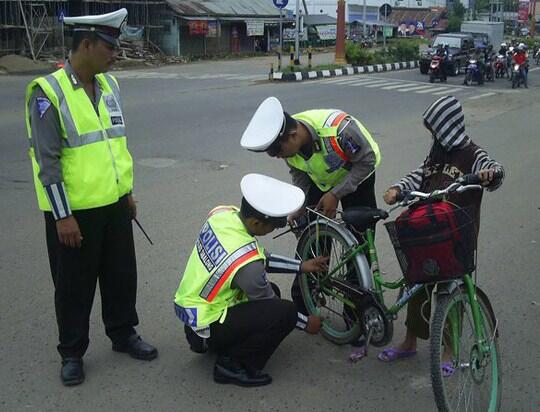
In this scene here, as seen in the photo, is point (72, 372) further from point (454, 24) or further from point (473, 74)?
point (454, 24)

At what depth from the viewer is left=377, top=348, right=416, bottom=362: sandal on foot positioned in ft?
11.2

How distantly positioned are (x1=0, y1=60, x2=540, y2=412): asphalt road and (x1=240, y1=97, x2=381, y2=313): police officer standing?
3.02 ft

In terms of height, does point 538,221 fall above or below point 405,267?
below

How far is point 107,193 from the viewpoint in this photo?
10.1ft

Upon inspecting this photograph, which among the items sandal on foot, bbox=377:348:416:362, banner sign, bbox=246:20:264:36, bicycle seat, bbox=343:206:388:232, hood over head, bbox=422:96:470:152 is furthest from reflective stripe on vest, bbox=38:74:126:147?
banner sign, bbox=246:20:264:36

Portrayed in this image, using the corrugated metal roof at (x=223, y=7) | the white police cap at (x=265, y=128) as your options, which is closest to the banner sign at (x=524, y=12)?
the corrugated metal roof at (x=223, y=7)

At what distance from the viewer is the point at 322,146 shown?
3457 millimetres

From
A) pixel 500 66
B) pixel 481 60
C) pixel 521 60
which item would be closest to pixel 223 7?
pixel 500 66

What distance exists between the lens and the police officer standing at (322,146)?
3.20 m

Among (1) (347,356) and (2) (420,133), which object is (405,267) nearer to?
(1) (347,356)

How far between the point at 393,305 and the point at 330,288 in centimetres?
49

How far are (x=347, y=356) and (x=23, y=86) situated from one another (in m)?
16.7

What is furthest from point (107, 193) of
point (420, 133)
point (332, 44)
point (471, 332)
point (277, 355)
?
point (332, 44)

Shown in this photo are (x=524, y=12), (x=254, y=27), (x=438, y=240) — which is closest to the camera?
(x=438, y=240)
